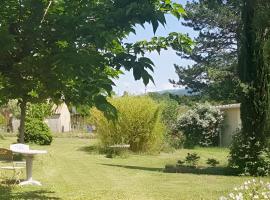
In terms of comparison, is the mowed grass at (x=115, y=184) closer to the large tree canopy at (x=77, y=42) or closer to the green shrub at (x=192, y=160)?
the green shrub at (x=192, y=160)

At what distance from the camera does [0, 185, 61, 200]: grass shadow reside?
10.2 m

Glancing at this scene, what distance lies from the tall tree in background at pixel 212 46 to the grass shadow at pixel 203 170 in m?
22.2

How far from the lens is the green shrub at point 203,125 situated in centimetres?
2984

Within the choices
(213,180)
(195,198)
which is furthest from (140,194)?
(213,180)

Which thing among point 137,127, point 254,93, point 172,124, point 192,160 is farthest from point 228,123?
point 254,93

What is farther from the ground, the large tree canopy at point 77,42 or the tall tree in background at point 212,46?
the tall tree in background at point 212,46

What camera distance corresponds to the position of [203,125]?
97.2 ft

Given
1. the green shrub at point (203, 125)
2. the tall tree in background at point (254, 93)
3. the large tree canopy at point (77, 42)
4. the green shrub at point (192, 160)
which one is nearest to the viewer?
the large tree canopy at point (77, 42)

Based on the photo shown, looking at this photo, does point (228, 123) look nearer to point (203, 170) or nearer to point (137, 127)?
point (137, 127)

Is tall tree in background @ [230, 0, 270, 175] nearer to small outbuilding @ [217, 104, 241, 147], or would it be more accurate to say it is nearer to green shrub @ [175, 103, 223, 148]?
small outbuilding @ [217, 104, 241, 147]

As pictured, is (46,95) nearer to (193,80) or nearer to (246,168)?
(246,168)

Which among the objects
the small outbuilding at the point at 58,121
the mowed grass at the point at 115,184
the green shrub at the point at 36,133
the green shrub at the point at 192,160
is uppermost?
the small outbuilding at the point at 58,121

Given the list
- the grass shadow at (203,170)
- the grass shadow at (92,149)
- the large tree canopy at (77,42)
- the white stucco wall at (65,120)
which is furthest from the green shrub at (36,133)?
the large tree canopy at (77,42)

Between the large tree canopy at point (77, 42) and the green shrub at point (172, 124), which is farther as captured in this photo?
the green shrub at point (172, 124)
